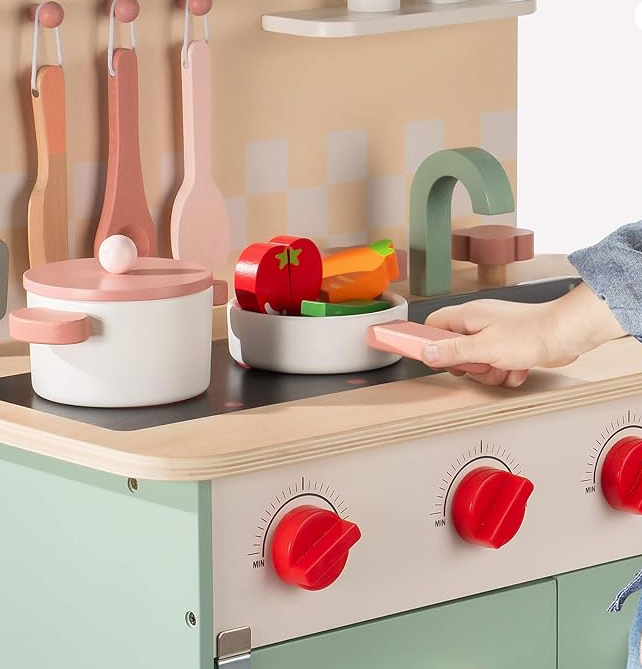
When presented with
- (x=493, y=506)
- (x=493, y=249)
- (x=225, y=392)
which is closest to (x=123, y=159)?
(x=225, y=392)

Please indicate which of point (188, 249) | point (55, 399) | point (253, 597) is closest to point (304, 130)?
point (188, 249)

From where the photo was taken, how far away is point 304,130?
2125 mm

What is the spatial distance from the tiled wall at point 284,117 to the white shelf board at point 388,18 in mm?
45

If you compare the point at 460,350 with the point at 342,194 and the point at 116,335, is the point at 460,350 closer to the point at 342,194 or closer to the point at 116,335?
the point at 116,335

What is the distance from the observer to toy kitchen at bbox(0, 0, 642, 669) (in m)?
1.49

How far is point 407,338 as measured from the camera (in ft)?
5.51

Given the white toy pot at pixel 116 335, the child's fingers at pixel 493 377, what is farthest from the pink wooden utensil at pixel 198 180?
the child's fingers at pixel 493 377

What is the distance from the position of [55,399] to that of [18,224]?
335 mm

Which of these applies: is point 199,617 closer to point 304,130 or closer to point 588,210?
point 304,130

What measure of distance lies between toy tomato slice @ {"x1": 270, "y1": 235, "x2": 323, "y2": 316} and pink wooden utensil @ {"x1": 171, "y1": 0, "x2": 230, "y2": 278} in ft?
0.64

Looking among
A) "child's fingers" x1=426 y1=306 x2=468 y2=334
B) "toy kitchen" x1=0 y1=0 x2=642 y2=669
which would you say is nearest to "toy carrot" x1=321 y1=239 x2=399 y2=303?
"toy kitchen" x1=0 y1=0 x2=642 y2=669

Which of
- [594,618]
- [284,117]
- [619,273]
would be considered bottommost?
[594,618]

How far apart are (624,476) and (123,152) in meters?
0.66

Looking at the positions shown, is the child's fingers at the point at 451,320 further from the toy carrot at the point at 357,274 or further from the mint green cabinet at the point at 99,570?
the mint green cabinet at the point at 99,570
